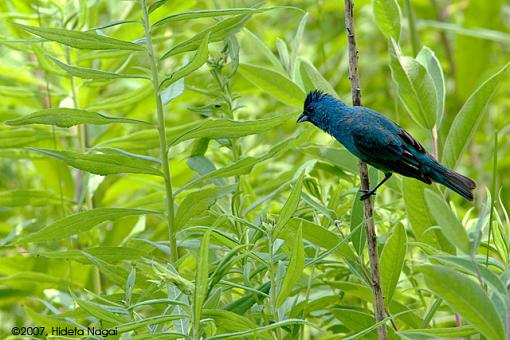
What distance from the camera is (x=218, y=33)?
2146 millimetres

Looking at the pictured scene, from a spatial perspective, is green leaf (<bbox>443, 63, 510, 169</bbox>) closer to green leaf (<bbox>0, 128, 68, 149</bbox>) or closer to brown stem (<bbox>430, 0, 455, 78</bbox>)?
green leaf (<bbox>0, 128, 68, 149</bbox>)

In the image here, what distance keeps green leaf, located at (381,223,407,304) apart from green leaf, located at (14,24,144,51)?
775 millimetres

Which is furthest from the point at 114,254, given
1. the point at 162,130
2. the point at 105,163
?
the point at 162,130

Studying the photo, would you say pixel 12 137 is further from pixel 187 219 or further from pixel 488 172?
pixel 488 172

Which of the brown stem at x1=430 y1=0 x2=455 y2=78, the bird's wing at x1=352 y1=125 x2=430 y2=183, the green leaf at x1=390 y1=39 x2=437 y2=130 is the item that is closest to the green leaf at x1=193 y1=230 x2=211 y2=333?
the green leaf at x1=390 y1=39 x2=437 y2=130

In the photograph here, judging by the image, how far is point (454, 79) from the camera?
5.33 metres

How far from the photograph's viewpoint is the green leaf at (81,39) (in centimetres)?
199

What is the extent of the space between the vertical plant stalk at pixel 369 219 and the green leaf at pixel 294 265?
0.22 metres

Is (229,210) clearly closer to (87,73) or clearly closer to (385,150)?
(385,150)

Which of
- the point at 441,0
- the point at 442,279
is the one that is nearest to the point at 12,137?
the point at 442,279

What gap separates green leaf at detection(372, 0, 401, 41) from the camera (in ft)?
7.29

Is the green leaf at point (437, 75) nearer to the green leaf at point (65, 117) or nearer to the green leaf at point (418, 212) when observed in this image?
the green leaf at point (418, 212)

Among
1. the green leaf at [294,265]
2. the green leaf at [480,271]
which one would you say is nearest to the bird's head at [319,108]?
the green leaf at [294,265]

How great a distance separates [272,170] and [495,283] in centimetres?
261
